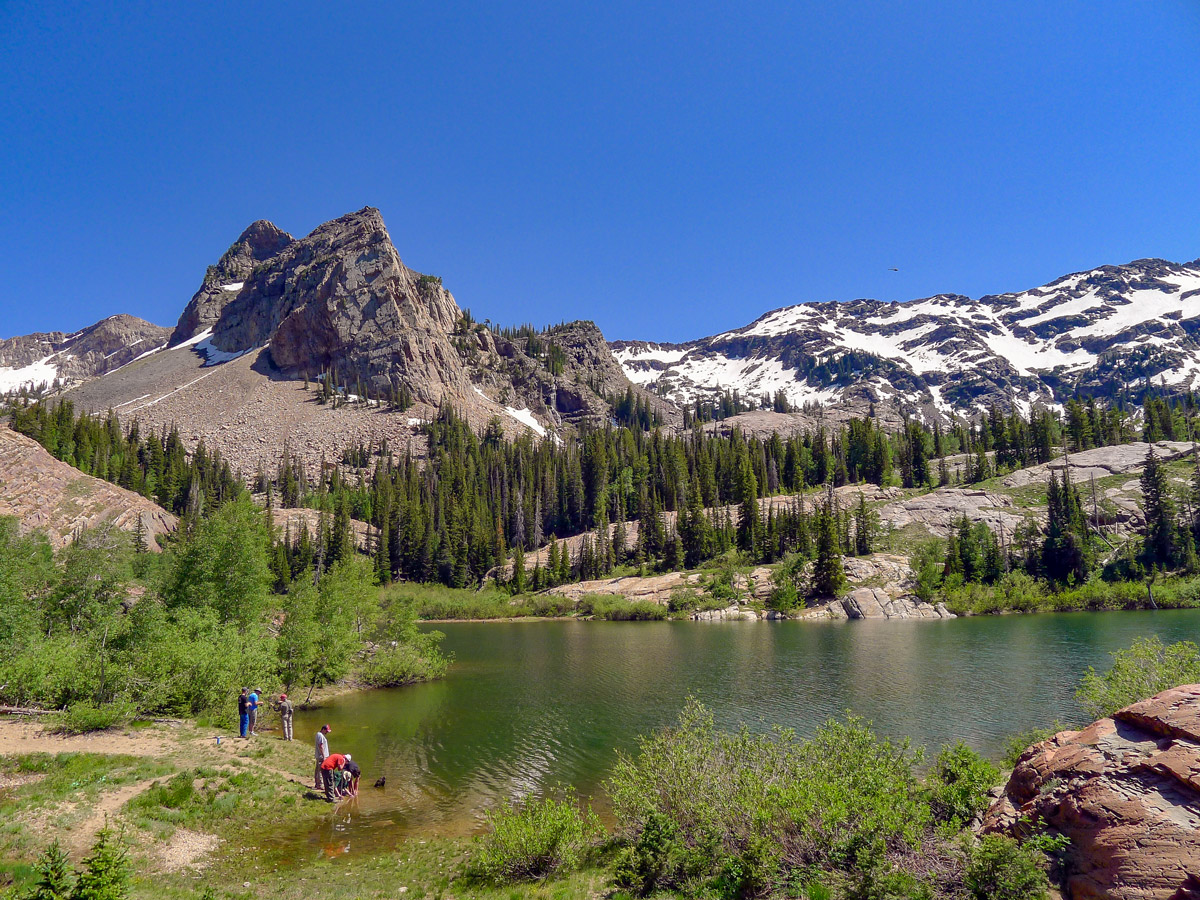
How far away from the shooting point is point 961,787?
14.2 m

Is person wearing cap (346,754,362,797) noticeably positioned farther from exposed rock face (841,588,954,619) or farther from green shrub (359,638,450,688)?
exposed rock face (841,588,954,619)

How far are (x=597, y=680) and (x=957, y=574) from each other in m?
66.3

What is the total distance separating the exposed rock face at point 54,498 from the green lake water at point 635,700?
4629cm

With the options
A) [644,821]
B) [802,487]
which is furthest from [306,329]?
[644,821]

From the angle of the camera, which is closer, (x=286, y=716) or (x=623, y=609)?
(x=286, y=716)

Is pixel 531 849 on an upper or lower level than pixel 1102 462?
lower

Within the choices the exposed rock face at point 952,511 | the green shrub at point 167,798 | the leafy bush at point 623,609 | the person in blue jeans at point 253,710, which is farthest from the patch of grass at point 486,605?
the green shrub at point 167,798

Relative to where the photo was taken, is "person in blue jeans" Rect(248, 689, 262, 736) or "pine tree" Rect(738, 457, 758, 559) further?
"pine tree" Rect(738, 457, 758, 559)

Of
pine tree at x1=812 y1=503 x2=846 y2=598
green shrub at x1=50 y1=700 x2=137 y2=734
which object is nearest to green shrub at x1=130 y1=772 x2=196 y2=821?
green shrub at x1=50 y1=700 x2=137 y2=734

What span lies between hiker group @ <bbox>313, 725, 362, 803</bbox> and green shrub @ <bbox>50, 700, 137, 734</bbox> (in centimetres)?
840

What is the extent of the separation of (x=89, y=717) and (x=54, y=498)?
66513mm

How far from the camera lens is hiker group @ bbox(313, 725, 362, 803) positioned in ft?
67.6

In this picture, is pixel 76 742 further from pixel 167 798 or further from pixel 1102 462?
pixel 1102 462

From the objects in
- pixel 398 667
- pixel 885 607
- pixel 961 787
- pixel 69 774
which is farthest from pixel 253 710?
pixel 885 607
